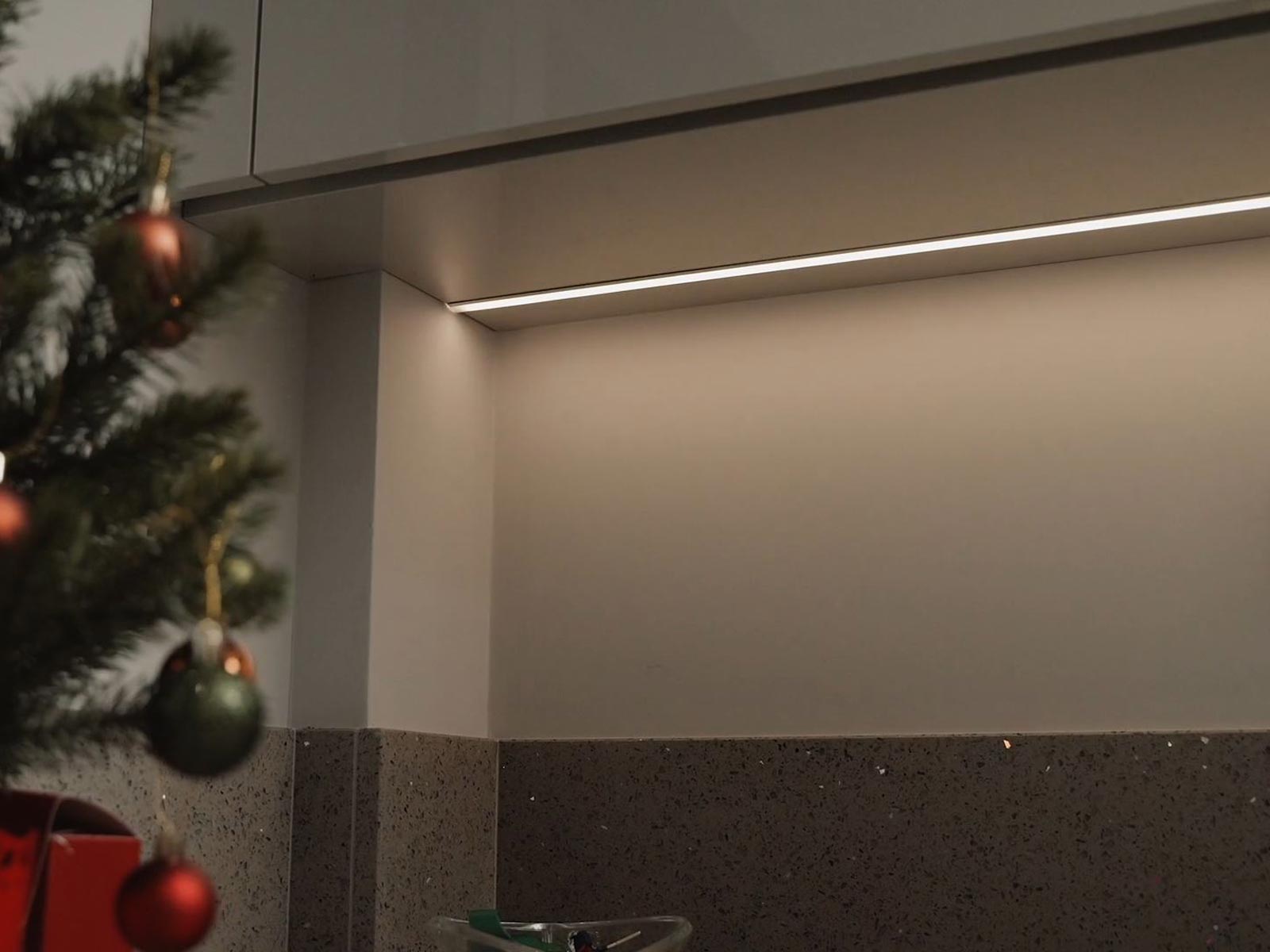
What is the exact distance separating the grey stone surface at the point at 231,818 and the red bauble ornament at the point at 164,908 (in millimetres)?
681

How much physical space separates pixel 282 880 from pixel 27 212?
948mm

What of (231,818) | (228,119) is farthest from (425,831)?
(228,119)

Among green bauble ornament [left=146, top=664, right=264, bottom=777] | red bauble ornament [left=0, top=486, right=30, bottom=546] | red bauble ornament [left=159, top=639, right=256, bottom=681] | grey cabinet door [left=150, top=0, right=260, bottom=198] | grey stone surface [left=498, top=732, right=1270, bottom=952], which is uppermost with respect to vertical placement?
grey cabinet door [left=150, top=0, right=260, bottom=198]

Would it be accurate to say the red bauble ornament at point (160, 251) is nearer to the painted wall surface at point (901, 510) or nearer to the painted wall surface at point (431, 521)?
the painted wall surface at point (431, 521)

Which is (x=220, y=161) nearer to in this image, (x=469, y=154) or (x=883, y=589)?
(x=469, y=154)

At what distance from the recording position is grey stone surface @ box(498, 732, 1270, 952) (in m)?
1.24

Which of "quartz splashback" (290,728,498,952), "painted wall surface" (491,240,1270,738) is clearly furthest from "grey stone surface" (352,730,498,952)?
"painted wall surface" (491,240,1270,738)

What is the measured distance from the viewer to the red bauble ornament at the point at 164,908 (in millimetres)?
483

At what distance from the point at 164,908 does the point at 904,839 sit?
37.8 inches

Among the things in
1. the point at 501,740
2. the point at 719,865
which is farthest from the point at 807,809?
the point at 501,740

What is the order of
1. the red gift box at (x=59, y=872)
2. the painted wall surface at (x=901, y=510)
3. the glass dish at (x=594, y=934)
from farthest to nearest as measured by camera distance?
the painted wall surface at (x=901, y=510) → the glass dish at (x=594, y=934) → the red gift box at (x=59, y=872)

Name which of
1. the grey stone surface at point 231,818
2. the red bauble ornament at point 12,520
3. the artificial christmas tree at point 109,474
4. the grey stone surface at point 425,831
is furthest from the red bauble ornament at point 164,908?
the grey stone surface at point 425,831

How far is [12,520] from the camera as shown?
42cm

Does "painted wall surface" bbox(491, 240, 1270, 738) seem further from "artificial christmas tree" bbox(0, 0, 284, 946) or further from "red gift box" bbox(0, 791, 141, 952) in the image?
"artificial christmas tree" bbox(0, 0, 284, 946)
